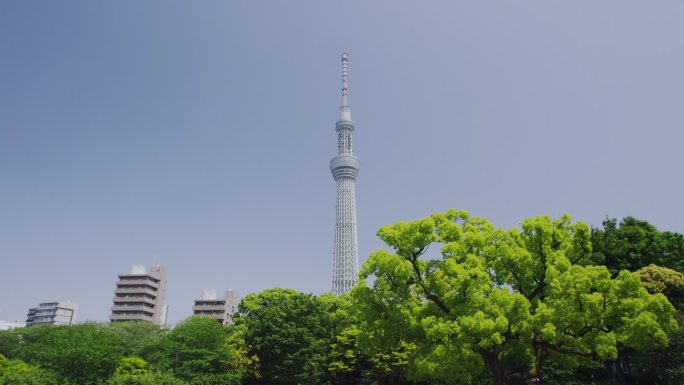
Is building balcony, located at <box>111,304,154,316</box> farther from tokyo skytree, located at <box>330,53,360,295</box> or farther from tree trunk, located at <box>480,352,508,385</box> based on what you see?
tree trunk, located at <box>480,352,508,385</box>

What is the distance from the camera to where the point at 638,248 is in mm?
24250

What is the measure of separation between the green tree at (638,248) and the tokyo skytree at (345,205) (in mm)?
49850

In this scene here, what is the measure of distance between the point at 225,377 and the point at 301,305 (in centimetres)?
652

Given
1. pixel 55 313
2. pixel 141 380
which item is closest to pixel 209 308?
pixel 55 313

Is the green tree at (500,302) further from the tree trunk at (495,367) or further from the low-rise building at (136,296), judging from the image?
the low-rise building at (136,296)

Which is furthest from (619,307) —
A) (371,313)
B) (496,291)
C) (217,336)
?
(217,336)

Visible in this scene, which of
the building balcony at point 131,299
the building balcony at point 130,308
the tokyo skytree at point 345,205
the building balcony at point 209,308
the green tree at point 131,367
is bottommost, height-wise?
the green tree at point 131,367

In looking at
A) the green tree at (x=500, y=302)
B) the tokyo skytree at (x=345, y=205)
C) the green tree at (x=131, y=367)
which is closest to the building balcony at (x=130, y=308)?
the tokyo skytree at (x=345, y=205)

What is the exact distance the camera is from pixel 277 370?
2650cm

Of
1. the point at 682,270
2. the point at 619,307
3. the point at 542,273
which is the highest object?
the point at 682,270

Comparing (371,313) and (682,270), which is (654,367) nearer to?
(682,270)

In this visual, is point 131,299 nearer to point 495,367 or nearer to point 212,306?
point 212,306

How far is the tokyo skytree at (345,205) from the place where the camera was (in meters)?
74.5

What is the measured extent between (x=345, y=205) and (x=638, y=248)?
2210 inches
